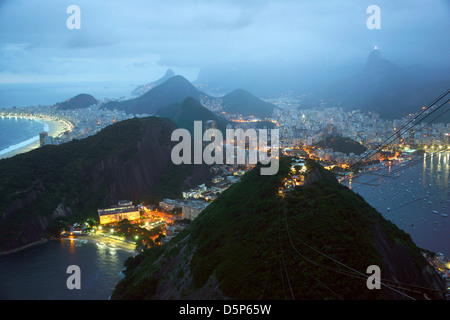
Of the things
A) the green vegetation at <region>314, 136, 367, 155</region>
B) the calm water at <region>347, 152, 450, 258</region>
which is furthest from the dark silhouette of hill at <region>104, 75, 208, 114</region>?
the calm water at <region>347, 152, 450, 258</region>

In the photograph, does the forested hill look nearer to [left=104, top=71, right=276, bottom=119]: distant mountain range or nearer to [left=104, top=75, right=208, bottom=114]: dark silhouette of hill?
[left=104, top=71, right=276, bottom=119]: distant mountain range

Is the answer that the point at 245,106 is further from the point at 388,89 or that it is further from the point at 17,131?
the point at 17,131

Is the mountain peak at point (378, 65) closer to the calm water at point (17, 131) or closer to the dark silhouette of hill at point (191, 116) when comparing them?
the dark silhouette of hill at point (191, 116)

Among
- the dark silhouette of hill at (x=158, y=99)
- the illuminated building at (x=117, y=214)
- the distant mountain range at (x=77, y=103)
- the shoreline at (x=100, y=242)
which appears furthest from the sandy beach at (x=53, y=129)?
the shoreline at (x=100, y=242)

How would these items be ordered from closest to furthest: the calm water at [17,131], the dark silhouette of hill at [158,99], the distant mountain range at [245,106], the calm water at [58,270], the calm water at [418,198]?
1. the calm water at [58,270]
2. the calm water at [418,198]
3. the calm water at [17,131]
4. the dark silhouette of hill at [158,99]
5. the distant mountain range at [245,106]

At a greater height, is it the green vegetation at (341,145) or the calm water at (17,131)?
the calm water at (17,131)

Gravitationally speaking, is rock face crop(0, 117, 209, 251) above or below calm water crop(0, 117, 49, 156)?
below

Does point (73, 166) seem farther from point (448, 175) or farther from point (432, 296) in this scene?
point (448, 175)
